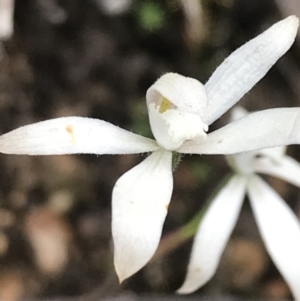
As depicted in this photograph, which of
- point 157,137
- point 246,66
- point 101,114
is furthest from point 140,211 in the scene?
point 101,114

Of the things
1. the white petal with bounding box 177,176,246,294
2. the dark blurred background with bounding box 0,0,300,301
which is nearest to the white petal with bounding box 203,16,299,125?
the white petal with bounding box 177,176,246,294

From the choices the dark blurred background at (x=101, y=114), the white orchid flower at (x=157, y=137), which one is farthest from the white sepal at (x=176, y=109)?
the dark blurred background at (x=101, y=114)

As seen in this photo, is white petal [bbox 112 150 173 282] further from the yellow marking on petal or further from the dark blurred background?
the dark blurred background

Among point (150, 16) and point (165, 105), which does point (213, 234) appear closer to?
point (165, 105)

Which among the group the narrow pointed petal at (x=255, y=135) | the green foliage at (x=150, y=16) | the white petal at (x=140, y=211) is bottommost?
the white petal at (x=140, y=211)

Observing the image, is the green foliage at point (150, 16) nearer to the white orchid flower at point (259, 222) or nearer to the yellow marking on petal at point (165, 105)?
the white orchid flower at point (259, 222)
